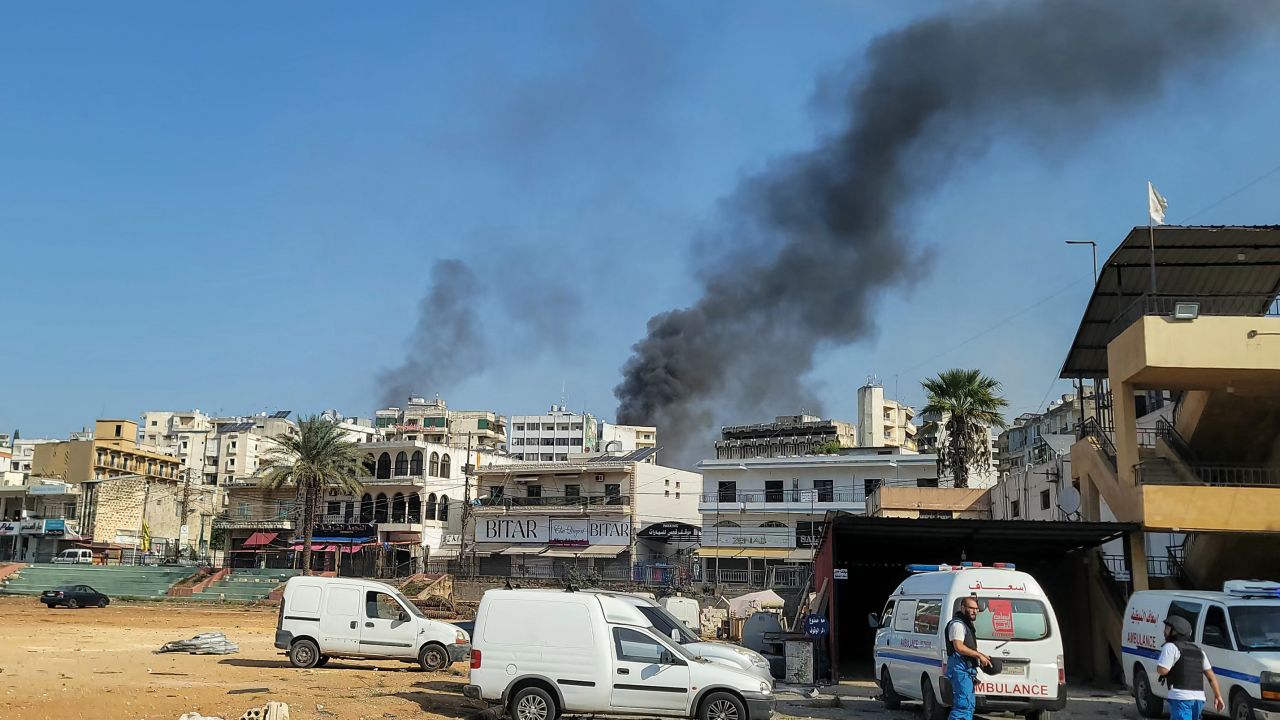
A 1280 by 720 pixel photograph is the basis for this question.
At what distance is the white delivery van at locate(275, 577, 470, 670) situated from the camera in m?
20.9

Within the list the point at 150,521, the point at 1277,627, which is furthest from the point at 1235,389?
the point at 150,521

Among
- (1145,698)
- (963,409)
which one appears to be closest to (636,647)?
(1145,698)

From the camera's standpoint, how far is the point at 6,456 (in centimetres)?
10319

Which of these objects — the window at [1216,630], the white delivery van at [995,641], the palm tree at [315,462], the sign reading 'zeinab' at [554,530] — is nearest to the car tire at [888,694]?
the white delivery van at [995,641]

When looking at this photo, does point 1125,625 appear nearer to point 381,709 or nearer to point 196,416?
point 381,709

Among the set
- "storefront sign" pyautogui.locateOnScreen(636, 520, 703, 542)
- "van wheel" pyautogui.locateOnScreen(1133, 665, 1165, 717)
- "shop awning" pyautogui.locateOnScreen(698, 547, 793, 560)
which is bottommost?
"van wheel" pyautogui.locateOnScreen(1133, 665, 1165, 717)

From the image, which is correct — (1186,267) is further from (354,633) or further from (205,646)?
(205,646)

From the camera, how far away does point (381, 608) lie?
69.5ft

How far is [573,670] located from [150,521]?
252 ft

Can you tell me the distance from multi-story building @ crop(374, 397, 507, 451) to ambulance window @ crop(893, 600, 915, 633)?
11937 cm

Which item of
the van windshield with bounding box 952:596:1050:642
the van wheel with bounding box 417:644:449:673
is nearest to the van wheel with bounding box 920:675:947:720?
the van windshield with bounding box 952:596:1050:642

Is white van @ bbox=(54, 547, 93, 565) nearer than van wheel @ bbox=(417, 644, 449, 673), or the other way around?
van wheel @ bbox=(417, 644, 449, 673)

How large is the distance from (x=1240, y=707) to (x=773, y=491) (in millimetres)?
42512

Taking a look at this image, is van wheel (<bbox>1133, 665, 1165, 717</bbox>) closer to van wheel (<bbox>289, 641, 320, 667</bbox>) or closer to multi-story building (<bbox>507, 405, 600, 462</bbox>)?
van wheel (<bbox>289, 641, 320, 667</bbox>)
